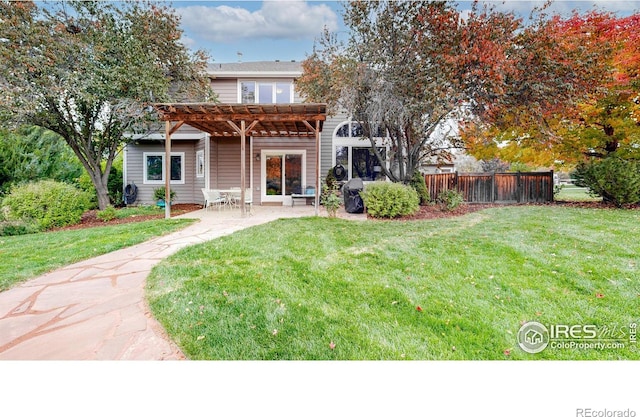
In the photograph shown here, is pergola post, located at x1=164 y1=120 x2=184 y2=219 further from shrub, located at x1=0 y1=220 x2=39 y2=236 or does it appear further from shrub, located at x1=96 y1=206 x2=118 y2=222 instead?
shrub, located at x1=0 y1=220 x2=39 y2=236

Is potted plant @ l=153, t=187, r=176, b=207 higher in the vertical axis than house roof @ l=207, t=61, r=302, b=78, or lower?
lower

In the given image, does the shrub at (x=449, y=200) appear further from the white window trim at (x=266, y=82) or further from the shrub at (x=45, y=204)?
the shrub at (x=45, y=204)

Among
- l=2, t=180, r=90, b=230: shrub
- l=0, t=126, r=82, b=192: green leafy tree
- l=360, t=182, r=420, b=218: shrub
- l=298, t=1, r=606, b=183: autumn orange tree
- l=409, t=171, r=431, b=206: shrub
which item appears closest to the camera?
l=298, t=1, r=606, b=183: autumn orange tree

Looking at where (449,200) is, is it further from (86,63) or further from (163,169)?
(163,169)

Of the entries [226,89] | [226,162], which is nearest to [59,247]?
[226,162]

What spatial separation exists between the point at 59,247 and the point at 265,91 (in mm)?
8048

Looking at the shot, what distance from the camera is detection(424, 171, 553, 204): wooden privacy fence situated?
9.58 meters

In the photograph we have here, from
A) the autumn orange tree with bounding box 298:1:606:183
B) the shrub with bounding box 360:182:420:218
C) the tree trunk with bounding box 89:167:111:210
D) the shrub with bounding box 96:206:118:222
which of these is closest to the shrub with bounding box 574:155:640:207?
the autumn orange tree with bounding box 298:1:606:183

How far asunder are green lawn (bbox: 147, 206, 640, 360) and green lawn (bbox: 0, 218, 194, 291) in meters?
1.31

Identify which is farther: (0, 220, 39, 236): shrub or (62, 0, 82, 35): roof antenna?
(62, 0, 82, 35): roof antenna

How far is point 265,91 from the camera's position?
10.3 m

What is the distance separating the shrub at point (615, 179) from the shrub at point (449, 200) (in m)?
3.41
